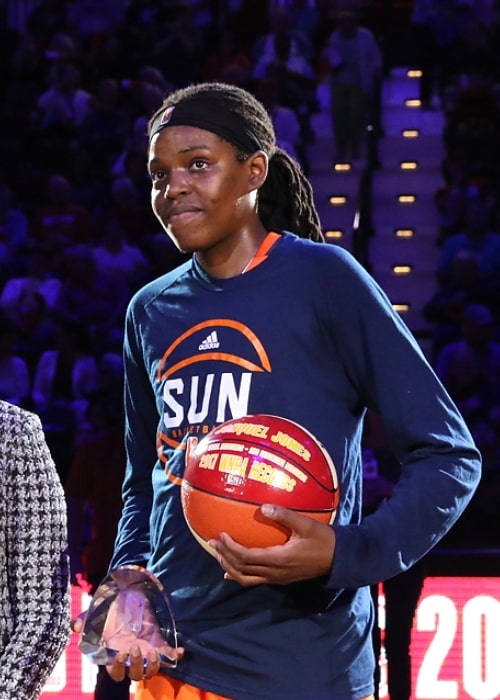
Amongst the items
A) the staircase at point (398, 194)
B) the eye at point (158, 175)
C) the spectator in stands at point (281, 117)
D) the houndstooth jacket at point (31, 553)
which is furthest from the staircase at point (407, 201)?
the houndstooth jacket at point (31, 553)

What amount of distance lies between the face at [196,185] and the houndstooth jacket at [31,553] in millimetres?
499

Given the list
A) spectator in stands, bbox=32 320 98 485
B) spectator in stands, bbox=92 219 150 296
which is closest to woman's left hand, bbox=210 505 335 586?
spectator in stands, bbox=32 320 98 485

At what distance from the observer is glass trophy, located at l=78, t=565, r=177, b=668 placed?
104 inches

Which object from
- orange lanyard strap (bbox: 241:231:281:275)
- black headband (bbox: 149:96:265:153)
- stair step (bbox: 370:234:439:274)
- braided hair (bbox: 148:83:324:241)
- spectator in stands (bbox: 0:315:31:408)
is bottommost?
spectator in stands (bbox: 0:315:31:408)

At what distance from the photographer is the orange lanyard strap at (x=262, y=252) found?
281 centimetres

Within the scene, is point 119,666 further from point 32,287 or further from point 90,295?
point 32,287

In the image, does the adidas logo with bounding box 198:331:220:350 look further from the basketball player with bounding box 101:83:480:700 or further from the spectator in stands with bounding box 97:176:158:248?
the spectator in stands with bounding box 97:176:158:248

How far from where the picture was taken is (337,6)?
14.3 metres

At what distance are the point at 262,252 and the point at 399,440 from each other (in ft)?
1.64

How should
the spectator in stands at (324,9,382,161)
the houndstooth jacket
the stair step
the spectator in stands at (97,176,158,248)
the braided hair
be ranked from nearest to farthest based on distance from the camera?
the houndstooth jacket
the braided hair
the spectator in stands at (97,176,158,248)
the stair step
the spectator in stands at (324,9,382,161)

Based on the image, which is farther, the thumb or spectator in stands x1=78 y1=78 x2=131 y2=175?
spectator in stands x1=78 y1=78 x2=131 y2=175

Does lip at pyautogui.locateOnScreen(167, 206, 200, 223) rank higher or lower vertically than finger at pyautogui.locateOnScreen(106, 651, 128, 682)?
higher

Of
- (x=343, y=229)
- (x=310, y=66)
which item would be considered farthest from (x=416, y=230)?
(x=310, y=66)

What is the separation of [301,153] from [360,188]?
912 mm
